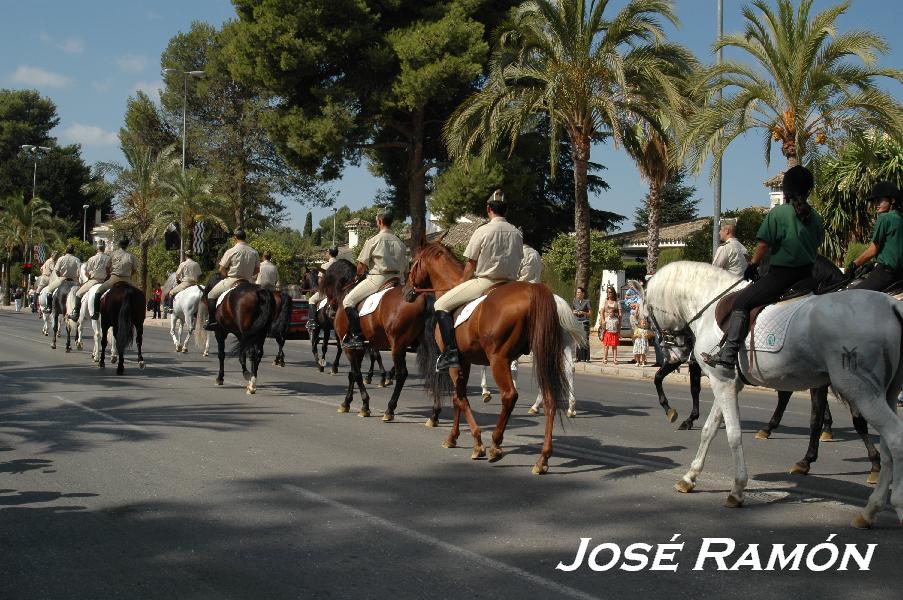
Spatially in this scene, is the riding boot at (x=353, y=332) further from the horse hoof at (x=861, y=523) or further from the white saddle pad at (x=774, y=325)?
the horse hoof at (x=861, y=523)

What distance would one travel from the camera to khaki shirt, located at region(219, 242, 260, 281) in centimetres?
1538

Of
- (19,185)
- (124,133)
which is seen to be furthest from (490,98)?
(19,185)

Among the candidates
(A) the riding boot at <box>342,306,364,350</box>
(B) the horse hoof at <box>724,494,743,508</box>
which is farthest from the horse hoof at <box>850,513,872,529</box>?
(A) the riding boot at <box>342,306,364,350</box>

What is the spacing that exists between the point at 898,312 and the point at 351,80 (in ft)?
103

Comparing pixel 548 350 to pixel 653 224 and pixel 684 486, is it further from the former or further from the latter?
pixel 653 224

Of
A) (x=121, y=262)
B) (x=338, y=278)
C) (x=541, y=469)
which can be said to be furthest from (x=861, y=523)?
(x=121, y=262)

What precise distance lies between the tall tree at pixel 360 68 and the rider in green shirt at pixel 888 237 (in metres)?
26.2

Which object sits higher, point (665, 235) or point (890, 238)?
point (665, 235)

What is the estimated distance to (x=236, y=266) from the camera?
50.7 feet

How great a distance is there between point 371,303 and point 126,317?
6838mm

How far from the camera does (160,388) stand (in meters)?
14.9

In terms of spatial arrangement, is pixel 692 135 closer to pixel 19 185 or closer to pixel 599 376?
pixel 599 376

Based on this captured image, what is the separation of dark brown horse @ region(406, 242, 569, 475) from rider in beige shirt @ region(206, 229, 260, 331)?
6.47 meters

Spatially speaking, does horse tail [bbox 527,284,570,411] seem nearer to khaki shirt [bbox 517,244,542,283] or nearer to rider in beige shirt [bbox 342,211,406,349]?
khaki shirt [bbox 517,244,542,283]
